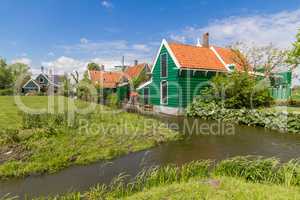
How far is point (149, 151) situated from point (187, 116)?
899 cm

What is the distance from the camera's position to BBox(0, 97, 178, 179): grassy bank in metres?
5.72

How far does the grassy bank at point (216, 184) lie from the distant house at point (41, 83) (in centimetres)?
4886

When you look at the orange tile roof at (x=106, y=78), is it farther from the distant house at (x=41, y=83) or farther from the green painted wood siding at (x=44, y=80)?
the green painted wood siding at (x=44, y=80)

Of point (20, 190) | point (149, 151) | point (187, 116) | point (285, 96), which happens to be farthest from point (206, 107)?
point (20, 190)

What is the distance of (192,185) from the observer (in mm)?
4203

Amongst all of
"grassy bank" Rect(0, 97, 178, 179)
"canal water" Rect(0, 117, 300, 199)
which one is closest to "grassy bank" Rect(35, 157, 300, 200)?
"canal water" Rect(0, 117, 300, 199)

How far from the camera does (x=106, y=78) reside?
3447 centimetres

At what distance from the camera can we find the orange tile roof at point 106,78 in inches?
1250

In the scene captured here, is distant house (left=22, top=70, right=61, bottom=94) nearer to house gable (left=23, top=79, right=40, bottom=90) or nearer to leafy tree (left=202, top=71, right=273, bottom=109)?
house gable (left=23, top=79, right=40, bottom=90)

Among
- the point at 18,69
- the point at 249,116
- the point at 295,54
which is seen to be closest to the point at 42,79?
the point at 18,69

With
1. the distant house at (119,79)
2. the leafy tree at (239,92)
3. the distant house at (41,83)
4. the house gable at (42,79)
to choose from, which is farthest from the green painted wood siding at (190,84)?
the house gable at (42,79)

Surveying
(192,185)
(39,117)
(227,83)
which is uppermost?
(227,83)

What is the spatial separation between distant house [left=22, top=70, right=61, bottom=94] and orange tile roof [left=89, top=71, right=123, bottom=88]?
1710 centimetres

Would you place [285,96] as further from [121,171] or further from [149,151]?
[121,171]
